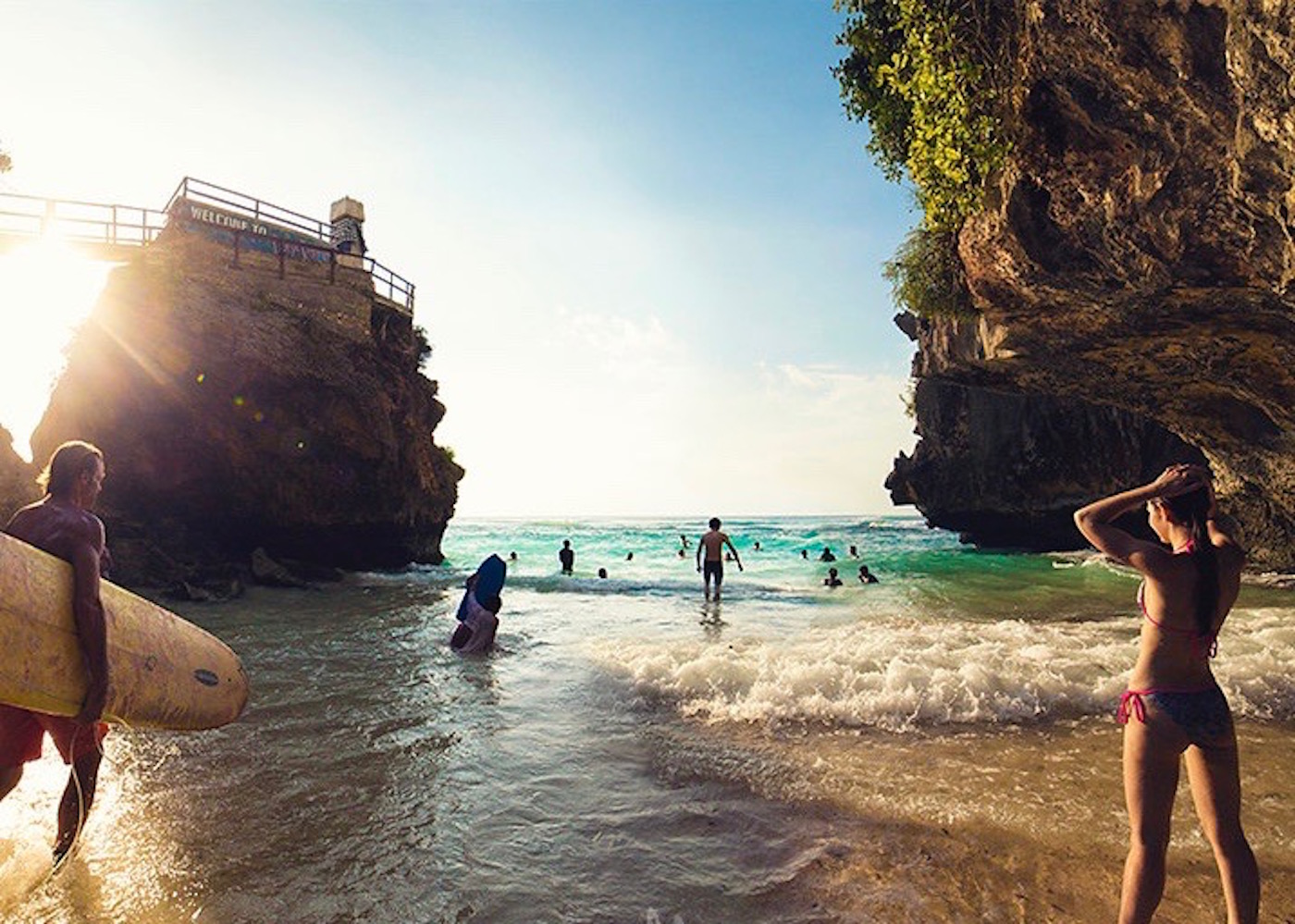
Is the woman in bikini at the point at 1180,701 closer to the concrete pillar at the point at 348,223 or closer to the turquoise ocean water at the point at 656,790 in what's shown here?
the turquoise ocean water at the point at 656,790

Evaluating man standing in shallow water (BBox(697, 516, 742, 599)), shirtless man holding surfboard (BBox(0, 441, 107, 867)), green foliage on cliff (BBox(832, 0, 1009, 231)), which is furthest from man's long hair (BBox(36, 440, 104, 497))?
man standing in shallow water (BBox(697, 516, 742, 599))

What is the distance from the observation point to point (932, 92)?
8719mm

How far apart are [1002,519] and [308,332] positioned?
111 ft

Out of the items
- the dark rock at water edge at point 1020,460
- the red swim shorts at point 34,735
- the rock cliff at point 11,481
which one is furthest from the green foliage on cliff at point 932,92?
the dark rock at water edge at point 1020,460

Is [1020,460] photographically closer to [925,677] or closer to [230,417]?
[925,677]

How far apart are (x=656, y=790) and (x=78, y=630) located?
3561mm

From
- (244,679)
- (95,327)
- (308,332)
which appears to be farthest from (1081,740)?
(95,327)

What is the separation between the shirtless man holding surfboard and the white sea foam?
4641mm

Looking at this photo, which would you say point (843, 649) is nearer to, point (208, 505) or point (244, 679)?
point (244, 679)

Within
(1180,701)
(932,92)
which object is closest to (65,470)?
(1180,701)

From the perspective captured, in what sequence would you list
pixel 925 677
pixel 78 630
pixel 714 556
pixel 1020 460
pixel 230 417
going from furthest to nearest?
pixel 1020 460, pixel 230 417, pixel 714 556, pixel 925 677, pixel 78 630

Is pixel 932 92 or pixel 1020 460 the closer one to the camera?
pixel 932 92

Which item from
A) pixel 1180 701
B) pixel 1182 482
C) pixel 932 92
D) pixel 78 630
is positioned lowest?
pixel 1180 701

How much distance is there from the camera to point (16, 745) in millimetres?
3254
